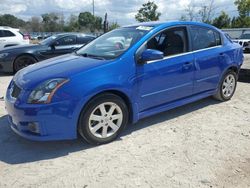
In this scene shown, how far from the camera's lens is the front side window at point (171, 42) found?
452 cm

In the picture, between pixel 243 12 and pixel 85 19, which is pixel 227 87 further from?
pixel 85 19

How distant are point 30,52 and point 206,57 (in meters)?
6.38

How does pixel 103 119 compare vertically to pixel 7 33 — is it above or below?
below

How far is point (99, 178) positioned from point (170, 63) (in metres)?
2.12

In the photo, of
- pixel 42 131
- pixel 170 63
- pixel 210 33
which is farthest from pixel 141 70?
pixel 210 33

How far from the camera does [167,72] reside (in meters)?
4.42

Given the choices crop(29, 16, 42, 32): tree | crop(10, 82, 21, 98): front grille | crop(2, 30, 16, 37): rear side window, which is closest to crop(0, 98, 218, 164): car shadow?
crop(10, 82, 21, 98): front grille

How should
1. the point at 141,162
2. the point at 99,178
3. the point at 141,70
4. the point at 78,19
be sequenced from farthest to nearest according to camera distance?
the point at 78,19 < the point at 141,70 < the point at 141,162 < the point at 99,178

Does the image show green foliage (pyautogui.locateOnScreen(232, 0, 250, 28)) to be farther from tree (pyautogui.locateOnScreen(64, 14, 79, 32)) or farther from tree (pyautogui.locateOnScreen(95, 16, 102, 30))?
tree (pyautogui.locateOnScreen(64, 14, 79, 32))

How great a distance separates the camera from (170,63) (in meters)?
4.47

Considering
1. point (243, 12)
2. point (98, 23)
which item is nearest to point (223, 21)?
point (243, 12)

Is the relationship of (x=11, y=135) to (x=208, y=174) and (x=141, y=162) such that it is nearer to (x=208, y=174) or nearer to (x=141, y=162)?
(x=141, y=162)

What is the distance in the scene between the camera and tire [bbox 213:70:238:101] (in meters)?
5.65

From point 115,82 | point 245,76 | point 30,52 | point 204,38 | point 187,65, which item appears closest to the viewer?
point 115,82
